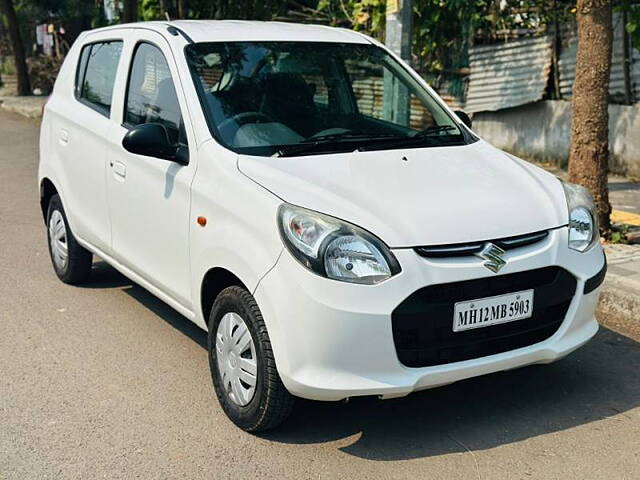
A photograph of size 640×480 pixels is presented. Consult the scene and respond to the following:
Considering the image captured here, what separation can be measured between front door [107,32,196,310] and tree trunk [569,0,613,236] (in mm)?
3381

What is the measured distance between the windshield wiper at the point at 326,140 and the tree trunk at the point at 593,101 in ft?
8.39

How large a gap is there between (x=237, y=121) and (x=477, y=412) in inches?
72.7

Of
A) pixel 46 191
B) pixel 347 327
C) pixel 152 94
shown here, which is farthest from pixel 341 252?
pixel 46 191

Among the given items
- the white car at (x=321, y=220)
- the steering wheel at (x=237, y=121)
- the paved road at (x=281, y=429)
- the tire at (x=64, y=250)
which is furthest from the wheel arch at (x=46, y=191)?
the steering wheel at (x=237, y=121)

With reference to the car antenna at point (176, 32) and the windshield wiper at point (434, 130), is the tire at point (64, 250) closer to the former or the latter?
the car antenna at point (176, 32)

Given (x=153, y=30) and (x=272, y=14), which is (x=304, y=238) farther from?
(x=272, y=14)

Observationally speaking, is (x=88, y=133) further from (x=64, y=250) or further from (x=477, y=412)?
(x=477, y=412)

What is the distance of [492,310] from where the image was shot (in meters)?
3.74

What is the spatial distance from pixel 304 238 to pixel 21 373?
6.69 feet

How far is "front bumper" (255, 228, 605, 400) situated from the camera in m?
3.51

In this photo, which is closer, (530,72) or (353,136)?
(353,136)

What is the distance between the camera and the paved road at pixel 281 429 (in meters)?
3.72

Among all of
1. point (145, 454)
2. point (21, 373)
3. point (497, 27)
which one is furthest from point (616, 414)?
point (497, 27)

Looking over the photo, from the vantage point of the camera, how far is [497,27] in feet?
36.2
